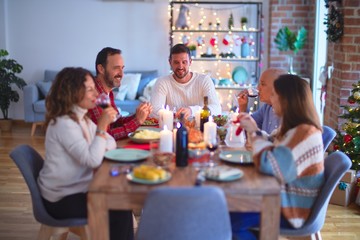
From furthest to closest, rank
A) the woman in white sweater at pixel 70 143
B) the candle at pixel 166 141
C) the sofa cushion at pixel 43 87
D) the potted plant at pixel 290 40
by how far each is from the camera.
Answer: the sofa cushion at pixel 43 87 → the potted plant at pixel 290 40 → the candle at pixel 166 141 → the woman in white sweater at pixel 70 143

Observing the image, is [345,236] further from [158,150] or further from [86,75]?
[86,75]

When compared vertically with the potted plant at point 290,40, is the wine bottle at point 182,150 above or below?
below

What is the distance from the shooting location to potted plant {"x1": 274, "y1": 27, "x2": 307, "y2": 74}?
6504 mm

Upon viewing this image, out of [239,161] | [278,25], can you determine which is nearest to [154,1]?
[278,25]

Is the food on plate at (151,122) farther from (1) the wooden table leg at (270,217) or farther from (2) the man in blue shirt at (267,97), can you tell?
(1) the wooden table leg at (270,217)

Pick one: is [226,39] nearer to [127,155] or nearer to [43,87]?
[43,87]

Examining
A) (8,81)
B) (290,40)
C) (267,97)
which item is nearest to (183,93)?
(267,97)

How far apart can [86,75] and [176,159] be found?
0.61 metres

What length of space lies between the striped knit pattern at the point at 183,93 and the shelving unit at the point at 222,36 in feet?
10.5

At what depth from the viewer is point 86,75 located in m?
2.58

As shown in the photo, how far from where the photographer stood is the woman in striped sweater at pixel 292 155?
2303 mm

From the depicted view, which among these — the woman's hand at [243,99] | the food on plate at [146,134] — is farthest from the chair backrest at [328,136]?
the food on plate at [146,134]

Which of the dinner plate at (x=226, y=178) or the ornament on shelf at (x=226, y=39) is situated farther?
the ornament on shelf at (x=226, y=39)

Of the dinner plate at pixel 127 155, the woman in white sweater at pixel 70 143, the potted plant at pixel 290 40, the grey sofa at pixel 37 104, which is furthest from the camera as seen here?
the grey sofa at pixel 37 104
